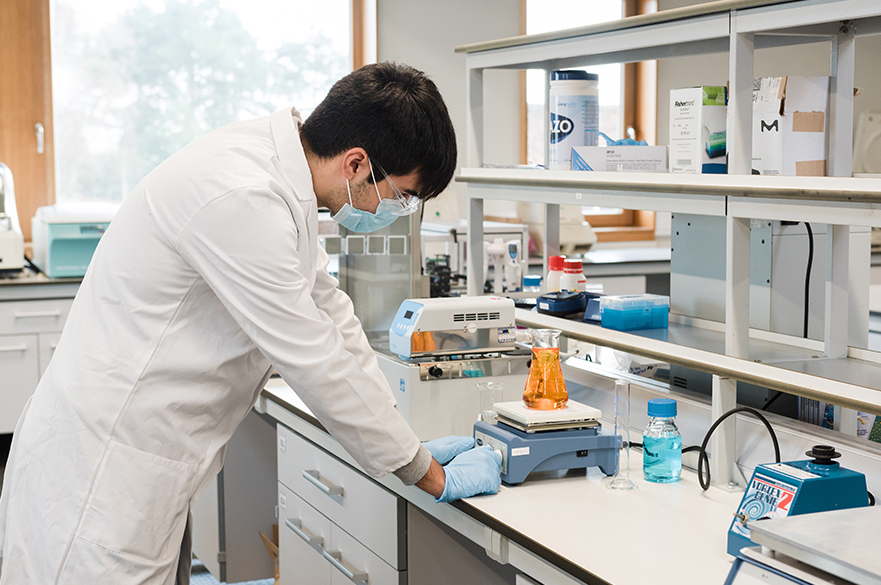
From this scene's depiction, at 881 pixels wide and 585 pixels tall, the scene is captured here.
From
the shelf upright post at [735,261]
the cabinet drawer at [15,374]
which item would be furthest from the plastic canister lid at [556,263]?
Result: the cabinet drawer at [15,374]

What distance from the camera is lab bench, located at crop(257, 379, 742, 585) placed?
1.26m

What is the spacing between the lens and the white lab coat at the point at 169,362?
1220 millimetres

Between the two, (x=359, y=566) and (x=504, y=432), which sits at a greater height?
(x=504, y=432)

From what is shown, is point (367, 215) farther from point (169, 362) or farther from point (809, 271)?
point (809, 271)

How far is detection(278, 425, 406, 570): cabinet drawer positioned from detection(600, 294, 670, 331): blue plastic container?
600 mm

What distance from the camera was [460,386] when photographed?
73.8 inches

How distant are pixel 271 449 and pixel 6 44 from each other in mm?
2662

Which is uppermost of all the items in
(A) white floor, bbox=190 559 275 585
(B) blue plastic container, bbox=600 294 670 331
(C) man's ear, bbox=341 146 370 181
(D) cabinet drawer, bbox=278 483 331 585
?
(C) man's ear, bbox=341 146 370 181

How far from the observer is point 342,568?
76.8 inches

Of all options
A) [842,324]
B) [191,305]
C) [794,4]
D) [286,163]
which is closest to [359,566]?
[191,305]

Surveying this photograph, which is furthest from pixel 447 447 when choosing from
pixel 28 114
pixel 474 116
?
pixel 28 114

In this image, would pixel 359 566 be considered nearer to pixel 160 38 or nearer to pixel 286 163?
pixel 286 163

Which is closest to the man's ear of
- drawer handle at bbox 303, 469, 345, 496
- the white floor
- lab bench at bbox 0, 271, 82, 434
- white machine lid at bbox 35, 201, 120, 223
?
drawer handle at bbox 303, 469, 345, 496

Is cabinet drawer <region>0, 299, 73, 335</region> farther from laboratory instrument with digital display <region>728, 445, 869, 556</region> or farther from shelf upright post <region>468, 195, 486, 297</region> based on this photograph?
laboratory instrument with digital display <region>728, 445, 869, 556</region>
